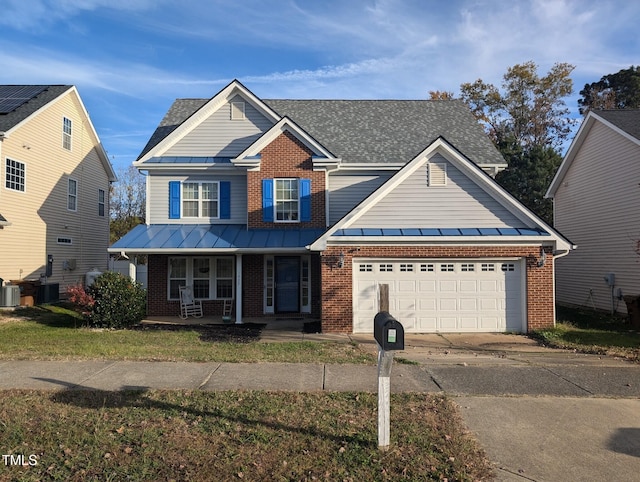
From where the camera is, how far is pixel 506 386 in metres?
7.09

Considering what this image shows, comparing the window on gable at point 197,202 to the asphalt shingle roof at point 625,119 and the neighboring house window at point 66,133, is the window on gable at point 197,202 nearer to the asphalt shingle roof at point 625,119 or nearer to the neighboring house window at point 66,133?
the neighboring house window at point 66,133

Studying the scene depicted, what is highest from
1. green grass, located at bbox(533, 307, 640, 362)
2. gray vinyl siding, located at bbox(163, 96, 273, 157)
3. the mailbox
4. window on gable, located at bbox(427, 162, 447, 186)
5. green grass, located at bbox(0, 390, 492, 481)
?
gray vinyl siding, located at bbox(163, 96, 273, 157)

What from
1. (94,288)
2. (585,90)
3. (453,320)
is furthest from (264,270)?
(585,90)

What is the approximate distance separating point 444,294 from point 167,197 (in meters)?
10.0

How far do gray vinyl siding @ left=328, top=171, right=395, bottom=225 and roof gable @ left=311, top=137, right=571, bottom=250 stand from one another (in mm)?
3470

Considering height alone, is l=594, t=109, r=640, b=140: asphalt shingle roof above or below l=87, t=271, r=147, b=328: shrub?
above

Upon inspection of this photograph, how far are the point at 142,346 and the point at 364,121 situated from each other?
12.8 m

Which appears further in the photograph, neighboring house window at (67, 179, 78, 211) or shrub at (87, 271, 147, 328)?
neighboring house window at (67, 179, 78, 211)

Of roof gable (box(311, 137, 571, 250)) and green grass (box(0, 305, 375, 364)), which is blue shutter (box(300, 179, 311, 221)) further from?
green grass (box(0, 305, 375, 364))

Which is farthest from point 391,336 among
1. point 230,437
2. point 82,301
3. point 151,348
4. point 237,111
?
point 237,111

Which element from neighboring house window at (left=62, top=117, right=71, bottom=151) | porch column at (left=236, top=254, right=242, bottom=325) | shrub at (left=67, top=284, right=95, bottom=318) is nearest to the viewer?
shrub at (left=67, top=284, right=95, bottom=318)

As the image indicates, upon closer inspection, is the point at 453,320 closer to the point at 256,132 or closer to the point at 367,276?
the point at 367,276

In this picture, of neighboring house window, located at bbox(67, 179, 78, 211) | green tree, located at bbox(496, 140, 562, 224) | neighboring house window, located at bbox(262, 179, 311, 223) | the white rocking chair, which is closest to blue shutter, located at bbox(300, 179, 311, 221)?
neighboring house window, located at bbox(262, 179, 311, 223)

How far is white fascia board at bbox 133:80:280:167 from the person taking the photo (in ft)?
52.5
